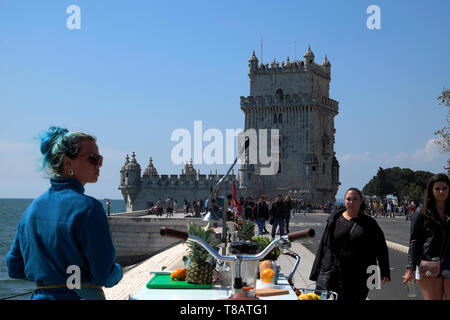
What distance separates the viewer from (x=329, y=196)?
2354 inches

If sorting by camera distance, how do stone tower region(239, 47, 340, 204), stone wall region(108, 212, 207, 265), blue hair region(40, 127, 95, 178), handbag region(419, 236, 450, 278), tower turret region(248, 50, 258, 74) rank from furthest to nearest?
tower turret region(248, 50, 258, 74) → stone tower region(239, 47, 340, 204) → stone wall region(108, 212, 207, 265) → handbag region(419, 236, 450, 278) → blue hair region(40, 127, 95, 178)

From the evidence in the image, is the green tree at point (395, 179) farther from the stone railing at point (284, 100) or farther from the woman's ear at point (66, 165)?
the woman's ear at point (66, 165)

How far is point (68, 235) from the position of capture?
2.92m

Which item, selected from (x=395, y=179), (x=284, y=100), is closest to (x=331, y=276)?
(x=284, y=100)

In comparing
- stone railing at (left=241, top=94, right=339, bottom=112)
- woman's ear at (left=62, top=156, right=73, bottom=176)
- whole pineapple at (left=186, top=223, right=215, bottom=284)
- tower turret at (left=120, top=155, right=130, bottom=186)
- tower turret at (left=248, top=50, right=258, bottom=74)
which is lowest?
whole pineapple at (left=186, top=223, right=215, bottom=284)

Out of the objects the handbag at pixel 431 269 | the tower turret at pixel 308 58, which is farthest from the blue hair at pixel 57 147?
the tower turret at pixel 308 58

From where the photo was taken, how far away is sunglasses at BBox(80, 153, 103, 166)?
3207 mm

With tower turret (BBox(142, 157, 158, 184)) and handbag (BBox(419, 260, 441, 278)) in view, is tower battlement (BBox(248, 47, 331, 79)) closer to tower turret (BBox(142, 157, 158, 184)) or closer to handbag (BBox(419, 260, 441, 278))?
tower turret (BBox(142, 157, 158, 184))

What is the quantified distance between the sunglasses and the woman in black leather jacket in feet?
13.3

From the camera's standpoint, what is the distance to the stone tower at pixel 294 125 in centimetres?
5747

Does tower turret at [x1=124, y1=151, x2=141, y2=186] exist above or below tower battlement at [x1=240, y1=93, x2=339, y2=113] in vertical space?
below

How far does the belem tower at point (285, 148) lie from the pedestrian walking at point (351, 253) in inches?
1981

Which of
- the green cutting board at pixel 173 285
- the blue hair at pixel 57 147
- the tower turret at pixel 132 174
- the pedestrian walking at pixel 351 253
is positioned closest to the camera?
the blue hair at pixel 57 147

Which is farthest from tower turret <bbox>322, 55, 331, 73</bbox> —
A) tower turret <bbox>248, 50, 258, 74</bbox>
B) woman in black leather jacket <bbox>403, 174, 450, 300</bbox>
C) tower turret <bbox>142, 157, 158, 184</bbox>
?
woman in black leather jacket <bbox>403, 174, 450, 300</bbox>
